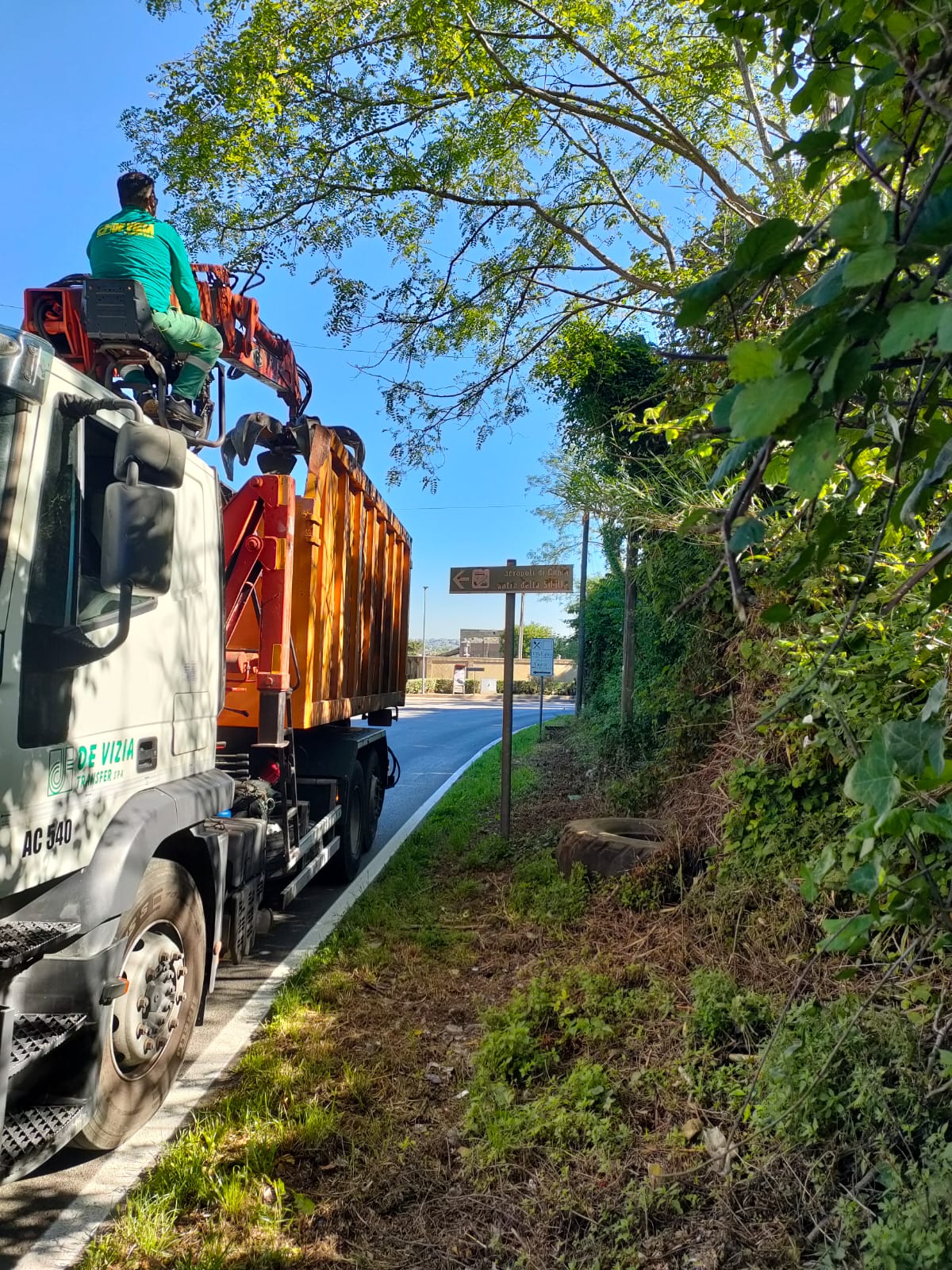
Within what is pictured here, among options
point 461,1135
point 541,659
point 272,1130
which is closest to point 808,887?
point 461,1135

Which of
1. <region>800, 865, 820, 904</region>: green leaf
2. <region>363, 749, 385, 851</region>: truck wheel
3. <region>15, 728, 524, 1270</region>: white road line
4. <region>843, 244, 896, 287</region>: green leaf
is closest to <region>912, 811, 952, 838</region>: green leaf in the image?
<region>800, 865, 820, 904</region>: green leaf

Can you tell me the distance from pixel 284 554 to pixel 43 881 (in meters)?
2.80

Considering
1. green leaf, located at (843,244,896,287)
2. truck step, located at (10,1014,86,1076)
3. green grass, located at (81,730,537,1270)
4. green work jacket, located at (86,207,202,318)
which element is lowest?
green grass, located at (81,730,537,1270)

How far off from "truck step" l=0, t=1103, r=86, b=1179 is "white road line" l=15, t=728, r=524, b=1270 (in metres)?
0.44

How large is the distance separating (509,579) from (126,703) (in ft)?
17.1

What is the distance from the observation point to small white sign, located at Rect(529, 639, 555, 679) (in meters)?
17.3

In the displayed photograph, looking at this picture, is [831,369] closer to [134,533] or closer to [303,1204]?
[134,533]

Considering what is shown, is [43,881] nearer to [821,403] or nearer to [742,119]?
[821,403]

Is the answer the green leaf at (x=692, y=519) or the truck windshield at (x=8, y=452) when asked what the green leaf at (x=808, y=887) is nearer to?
the green leaf at (x=692, y=519)

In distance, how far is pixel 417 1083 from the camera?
3701 mm

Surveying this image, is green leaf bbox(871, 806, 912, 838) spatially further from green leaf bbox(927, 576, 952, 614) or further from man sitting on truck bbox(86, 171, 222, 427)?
man sitting on truck bbox(86, 171, 222, 427)

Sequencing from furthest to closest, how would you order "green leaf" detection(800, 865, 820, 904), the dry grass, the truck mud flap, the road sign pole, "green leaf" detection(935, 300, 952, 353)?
the road sign pole, the truck mud flap, the dry grass, "green leaf" detection(800, 865, 820, 904), "green leaf" detection(935, 300, 952, 353)

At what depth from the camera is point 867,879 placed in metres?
1.65

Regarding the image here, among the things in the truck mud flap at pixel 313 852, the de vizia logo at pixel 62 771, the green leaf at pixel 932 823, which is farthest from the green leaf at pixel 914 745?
the truck mud flap at pixel 313 852
